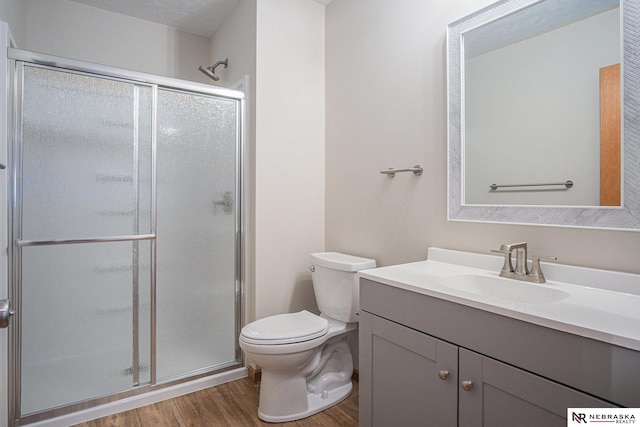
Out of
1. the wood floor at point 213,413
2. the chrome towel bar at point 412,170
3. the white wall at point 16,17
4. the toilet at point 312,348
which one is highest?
the white wall at point 16,17

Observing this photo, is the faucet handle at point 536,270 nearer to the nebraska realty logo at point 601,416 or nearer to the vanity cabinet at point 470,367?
the vanity cabinet at point 470,367

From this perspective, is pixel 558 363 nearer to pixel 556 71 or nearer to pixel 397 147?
pixel 556 71

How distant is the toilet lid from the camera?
1.71 meters

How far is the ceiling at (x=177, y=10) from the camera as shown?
244 cm

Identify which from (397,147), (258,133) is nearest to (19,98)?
(258,133)

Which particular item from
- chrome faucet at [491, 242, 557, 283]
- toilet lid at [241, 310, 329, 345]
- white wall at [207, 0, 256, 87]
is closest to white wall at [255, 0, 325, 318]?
white wall at [207, 0, 256, 87]

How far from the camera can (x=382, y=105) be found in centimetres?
198

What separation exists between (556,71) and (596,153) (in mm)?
346

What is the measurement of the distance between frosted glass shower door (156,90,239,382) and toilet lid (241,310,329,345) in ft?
1.52

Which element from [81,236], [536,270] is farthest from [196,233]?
[536,270]

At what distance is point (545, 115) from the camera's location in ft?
4.33

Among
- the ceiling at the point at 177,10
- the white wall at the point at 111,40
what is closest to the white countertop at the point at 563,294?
the ceiling at the point at 177,10

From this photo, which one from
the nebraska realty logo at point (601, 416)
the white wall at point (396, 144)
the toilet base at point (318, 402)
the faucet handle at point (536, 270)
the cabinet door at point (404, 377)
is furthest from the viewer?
the toilet base at point (318, 402)

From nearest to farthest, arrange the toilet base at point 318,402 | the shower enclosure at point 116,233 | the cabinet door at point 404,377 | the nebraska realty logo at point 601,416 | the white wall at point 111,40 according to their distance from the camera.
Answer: the nebraska realty logo at point 601,416, the cabinet door at point 404,377, the shower enclosure at point 116,233, the toilet base at point 318,402, the white wall at point 111,40
